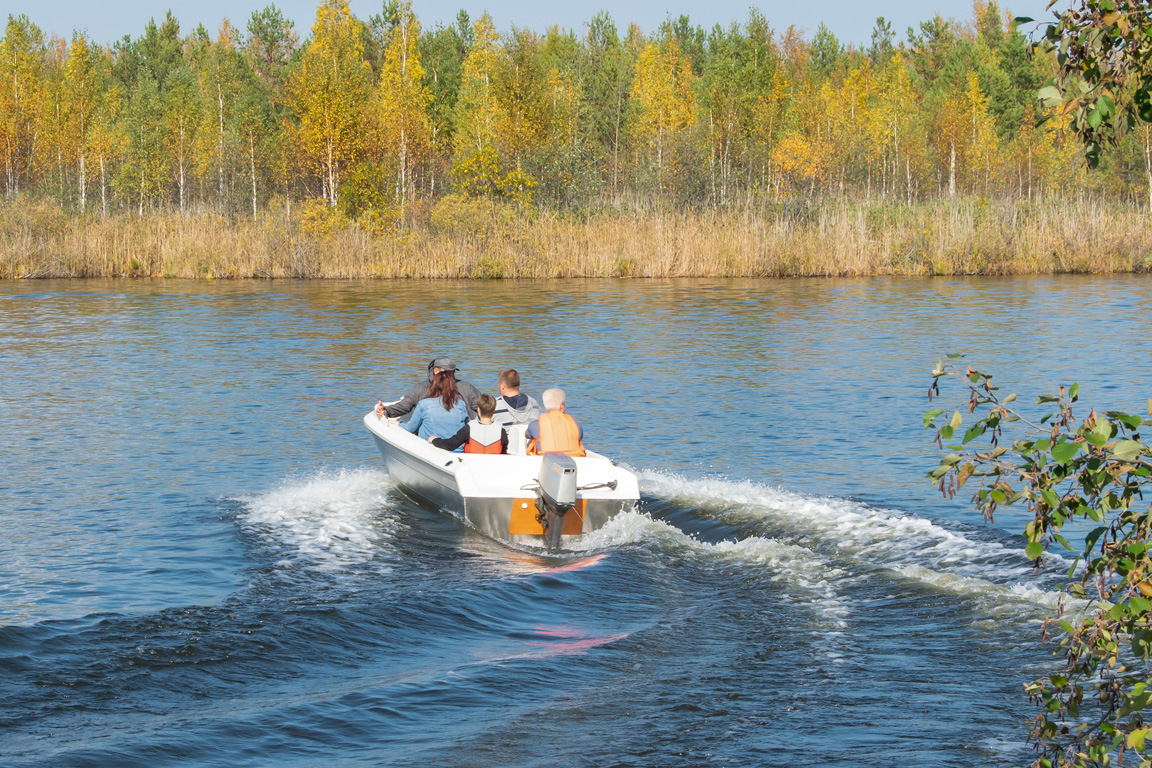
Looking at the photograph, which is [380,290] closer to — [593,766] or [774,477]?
[774,477]

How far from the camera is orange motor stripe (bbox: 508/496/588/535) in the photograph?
30.1 feet

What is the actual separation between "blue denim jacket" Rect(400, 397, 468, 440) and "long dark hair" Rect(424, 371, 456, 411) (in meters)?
0.04

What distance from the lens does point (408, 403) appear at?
1148 cm

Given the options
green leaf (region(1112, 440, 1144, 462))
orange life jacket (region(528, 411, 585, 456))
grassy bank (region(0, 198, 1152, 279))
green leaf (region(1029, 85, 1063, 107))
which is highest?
grassy bank (region(0, 198, 1152, 279))

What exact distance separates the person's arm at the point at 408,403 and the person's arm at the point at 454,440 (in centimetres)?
80

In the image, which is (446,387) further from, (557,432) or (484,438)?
(557,432)

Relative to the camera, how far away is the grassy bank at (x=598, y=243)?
34250mm

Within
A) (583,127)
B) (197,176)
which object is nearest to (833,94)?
(583,127)

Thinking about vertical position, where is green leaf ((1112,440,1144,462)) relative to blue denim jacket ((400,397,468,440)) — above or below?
above

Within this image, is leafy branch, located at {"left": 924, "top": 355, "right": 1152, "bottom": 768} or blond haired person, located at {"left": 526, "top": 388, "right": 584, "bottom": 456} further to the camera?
blond haired person, located at {"left": 526, "top": 388, "right": 584, "bottom": 456}

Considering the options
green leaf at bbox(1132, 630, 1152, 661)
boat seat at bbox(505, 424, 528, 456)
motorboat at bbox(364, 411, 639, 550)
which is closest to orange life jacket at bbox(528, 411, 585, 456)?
motorboat at bbox(364, 411, 639, 550)

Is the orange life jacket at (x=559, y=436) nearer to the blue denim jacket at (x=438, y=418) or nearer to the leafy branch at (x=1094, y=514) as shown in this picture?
the blue denim jacket at (x=438, y=418)

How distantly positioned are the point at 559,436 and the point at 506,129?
1351 inches

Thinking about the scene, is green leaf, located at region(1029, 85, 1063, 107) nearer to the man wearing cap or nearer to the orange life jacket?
the orange life jacket
